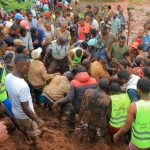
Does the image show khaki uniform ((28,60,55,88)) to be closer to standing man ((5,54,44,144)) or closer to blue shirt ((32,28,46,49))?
standing man ((5,54,44,144))

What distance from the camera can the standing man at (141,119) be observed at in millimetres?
4387

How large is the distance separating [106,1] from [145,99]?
22.3 m

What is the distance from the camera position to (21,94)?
4.79 metres

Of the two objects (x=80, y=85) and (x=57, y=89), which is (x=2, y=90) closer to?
(x=80, y=85)

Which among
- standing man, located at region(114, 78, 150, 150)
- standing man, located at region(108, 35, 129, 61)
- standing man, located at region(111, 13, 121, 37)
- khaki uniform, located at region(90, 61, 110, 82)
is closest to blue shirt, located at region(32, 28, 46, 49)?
standing man, located at region(108, 35, 129, 61)

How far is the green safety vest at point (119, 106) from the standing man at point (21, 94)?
59.3 inches

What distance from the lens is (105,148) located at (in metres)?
6.41

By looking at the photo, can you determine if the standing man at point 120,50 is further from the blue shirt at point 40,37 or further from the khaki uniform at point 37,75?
the blue shirt at point 40,37

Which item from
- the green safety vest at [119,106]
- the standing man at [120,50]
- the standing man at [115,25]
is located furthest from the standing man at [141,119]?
the standing man at [115,25]

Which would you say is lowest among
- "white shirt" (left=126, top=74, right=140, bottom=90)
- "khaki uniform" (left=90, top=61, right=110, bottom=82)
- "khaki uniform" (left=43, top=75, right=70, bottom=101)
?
"khaki uniform" (left=43, top=75, right=70, bottom=101)

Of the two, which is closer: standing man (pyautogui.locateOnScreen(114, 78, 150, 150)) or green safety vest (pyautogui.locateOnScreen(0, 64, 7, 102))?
standing man (pyautogui.locateOnScreen(114, 78, 150, 150))

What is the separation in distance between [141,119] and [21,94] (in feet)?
5.78

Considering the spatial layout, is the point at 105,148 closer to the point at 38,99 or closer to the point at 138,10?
the point at 38,99

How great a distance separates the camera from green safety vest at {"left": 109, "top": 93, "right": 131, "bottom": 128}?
231 inches
